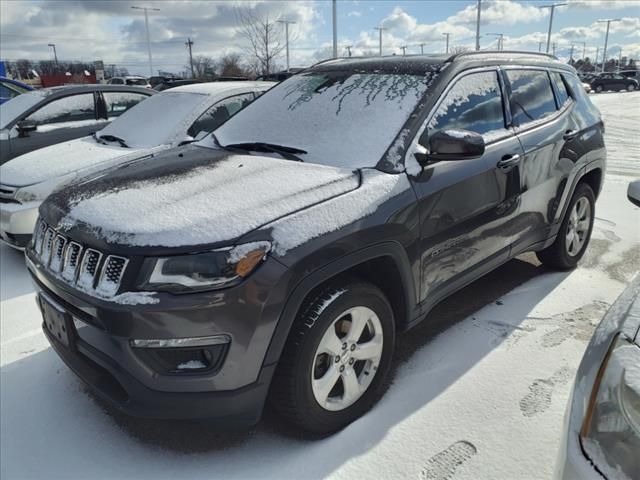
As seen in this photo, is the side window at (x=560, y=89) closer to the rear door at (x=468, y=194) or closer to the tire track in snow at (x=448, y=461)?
the rear door at (x=468, y=194)

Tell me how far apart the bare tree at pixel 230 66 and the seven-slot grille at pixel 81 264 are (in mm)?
35391

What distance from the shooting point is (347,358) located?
2.46 m

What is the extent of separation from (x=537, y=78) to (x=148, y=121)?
3.86 meters

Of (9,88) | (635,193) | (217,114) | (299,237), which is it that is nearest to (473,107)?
(635,193)

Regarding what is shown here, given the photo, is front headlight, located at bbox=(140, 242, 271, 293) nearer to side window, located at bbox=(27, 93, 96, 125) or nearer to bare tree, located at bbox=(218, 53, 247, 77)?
side window, located at bbox=(27, 93, 96, 125)

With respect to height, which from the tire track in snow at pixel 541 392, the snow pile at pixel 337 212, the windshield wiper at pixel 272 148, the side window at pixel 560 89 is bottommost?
the tire track in snow at pixel 541 392

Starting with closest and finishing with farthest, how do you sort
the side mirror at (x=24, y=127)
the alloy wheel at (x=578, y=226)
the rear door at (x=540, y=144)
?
the rear door at (x=540, y=144) → the alloy wheel at (x=578, y=226) → the side mirror at (x=24, y=127)

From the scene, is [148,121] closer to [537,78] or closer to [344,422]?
[537,78]

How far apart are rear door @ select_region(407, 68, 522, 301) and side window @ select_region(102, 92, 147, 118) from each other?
207 inches

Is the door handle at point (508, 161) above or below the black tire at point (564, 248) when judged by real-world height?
above

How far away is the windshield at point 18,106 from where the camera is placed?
6539 millimetres

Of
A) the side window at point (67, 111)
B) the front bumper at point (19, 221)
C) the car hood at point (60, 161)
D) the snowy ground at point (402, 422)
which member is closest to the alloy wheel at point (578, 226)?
the snowy ground at point (402, 422)

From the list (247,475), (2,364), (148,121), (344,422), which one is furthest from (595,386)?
(148,121)

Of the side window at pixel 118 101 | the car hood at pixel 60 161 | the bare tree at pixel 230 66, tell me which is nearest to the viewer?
the car hood at pixel 60 161
